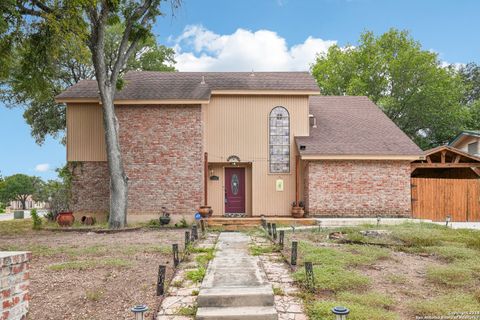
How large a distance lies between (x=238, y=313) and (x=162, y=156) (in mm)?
11520

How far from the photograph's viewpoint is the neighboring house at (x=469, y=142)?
21.7 m

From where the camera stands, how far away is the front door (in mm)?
17797

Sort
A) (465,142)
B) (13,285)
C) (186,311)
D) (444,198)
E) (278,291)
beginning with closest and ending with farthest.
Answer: (13,285) → (186,311) → (278,291) → (444,198) → (465,142)

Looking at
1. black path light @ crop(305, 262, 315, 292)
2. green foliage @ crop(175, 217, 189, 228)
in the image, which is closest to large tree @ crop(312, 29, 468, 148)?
green foliage @ crop(175, 217, 189, 228)

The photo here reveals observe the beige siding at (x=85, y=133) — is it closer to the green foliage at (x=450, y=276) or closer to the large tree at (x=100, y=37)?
the large tree at (x=100, y=37)

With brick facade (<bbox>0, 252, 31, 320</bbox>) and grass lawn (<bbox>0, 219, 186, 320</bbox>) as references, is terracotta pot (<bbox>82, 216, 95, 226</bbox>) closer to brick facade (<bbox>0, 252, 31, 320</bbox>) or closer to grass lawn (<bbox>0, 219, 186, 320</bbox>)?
grass lawn (<bbox>0, 219, 186, 320</bbox>)

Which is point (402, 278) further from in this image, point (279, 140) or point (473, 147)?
point (473, 147)

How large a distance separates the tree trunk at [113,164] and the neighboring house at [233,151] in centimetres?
80

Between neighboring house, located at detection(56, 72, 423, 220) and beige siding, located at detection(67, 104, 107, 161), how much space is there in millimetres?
45

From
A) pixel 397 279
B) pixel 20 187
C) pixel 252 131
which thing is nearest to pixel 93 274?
pixel 397 279

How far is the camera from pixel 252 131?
17547mm

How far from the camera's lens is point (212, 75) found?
19109mm

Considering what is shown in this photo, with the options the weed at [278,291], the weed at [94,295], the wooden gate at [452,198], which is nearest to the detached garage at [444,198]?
the wooden gate at [452,198]

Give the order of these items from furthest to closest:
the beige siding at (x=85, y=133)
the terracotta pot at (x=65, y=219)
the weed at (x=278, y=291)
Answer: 1. the beige siding at (x=85, y=133)
2. the terracotta pot at (x=65, y=219)
3. the weed at (x=278, y=291)
